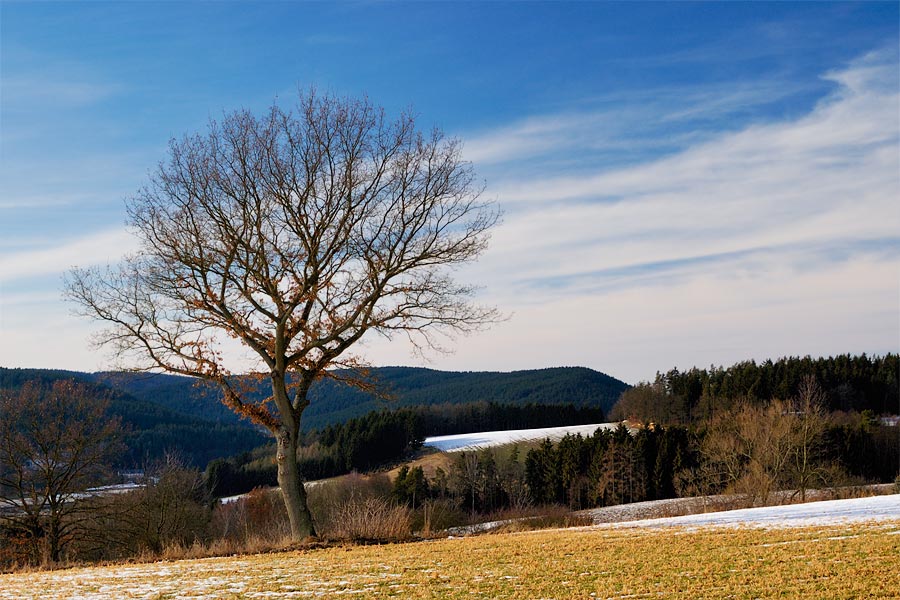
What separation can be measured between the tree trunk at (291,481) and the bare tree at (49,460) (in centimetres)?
1569

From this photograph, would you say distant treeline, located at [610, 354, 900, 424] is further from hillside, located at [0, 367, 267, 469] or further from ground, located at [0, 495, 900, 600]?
ground, located at [0, 495, 900, 600]

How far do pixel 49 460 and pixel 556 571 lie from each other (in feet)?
95.5

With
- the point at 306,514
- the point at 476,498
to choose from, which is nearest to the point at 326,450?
the point at 476,498

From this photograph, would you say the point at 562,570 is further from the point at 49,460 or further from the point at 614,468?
the point at 614,468

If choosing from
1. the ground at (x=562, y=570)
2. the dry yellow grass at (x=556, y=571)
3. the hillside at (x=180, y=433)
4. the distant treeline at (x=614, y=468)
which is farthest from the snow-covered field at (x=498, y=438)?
the dry yellow grass at (x=556, y=571)

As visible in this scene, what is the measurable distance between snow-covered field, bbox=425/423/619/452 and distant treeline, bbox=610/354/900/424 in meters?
7.86

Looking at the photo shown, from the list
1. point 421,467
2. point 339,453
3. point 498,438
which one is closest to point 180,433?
point 339,453

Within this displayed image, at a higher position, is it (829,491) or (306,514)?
(306,514)

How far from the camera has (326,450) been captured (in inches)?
4656

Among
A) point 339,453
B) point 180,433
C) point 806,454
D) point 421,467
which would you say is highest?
point 180,433

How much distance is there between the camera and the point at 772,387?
376 ft

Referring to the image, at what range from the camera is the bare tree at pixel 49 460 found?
32094 millimetres

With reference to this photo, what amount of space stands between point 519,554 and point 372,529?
6.65 meters

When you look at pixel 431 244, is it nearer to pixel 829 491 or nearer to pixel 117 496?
pixel 117 496
